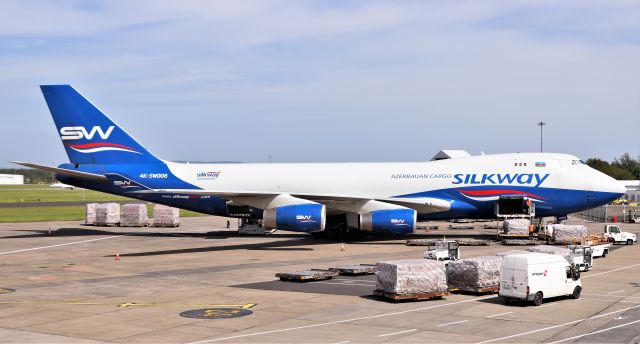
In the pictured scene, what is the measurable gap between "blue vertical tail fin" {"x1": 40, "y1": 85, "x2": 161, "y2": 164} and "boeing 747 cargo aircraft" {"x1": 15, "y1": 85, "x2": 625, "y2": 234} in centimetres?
8

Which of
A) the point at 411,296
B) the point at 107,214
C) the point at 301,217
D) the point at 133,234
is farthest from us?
the point at 107,214

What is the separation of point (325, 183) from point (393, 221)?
784cm

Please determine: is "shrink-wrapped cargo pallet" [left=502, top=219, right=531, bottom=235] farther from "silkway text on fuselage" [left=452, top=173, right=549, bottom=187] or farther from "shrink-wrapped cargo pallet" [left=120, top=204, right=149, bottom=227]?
"shrink-wrapped cargo pallet" [left=120, top=204, right=149, bottom=227]

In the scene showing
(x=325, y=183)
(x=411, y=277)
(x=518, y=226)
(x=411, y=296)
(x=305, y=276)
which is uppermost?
(x=325, y=183)

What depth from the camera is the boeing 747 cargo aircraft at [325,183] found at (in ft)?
161

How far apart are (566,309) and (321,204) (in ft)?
83.7

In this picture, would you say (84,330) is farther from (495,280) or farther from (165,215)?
(165,215)

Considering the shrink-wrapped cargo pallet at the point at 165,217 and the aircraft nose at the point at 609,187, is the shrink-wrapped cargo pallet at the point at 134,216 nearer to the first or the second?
the shrink-wrapped cargo pallet at the point at 165,217

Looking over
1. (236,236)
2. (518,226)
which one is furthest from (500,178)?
(236,236)

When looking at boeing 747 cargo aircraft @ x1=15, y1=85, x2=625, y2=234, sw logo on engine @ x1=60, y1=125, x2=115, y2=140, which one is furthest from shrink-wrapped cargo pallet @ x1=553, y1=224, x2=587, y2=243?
sw logo on engine @ x1=60, y1=125, x2=115, y2=140

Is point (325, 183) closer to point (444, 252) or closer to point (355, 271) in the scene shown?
point (444, 252)

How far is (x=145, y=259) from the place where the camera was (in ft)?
140

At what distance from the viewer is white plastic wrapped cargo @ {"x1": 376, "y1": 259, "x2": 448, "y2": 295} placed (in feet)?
87.6

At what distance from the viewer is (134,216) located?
239ft
